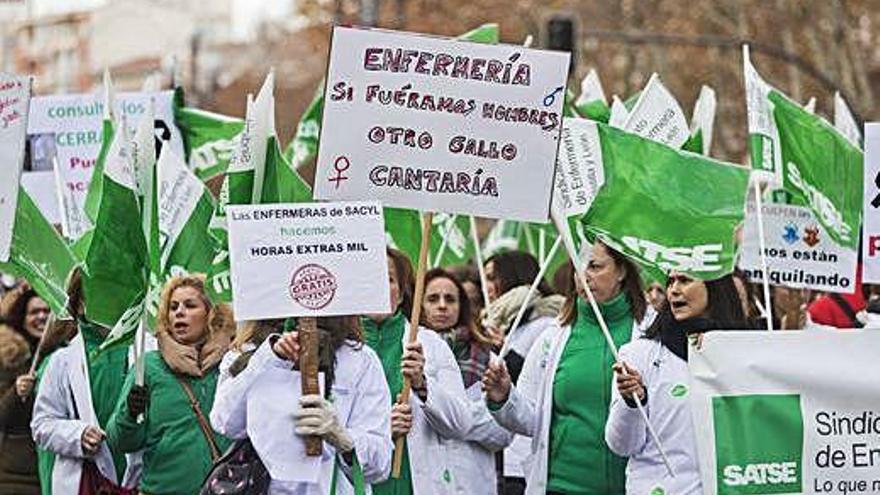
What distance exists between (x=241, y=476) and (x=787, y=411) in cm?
197

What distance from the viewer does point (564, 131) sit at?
10.2 meters

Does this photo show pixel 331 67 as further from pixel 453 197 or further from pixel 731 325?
pixel 731 325

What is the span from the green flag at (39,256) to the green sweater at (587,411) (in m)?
2.26

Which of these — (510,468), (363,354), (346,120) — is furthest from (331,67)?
(510,468)

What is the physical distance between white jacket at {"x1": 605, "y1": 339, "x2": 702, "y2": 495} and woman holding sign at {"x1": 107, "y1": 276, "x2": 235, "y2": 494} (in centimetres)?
161

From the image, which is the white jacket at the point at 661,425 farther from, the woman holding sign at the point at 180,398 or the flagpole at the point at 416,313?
the woman holding sign at the point at 180,398

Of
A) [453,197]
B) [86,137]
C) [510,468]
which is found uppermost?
[86,137]

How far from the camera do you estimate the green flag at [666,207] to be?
9516 mm

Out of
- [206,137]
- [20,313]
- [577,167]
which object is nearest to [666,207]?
[577,167]

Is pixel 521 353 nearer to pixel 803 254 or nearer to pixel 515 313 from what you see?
pixel 515 313

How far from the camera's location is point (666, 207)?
381 inches

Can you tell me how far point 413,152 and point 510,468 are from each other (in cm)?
255

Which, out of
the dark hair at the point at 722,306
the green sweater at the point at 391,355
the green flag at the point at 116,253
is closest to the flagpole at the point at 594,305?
the dark hair at the point at 722,306

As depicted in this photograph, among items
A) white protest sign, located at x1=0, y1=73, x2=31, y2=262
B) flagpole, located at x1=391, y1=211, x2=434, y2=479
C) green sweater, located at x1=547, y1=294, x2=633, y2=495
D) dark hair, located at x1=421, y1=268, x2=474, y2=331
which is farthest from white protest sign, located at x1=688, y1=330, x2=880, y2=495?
white protest sign, located at x1=0, y1=73, x2=31, y2=262
